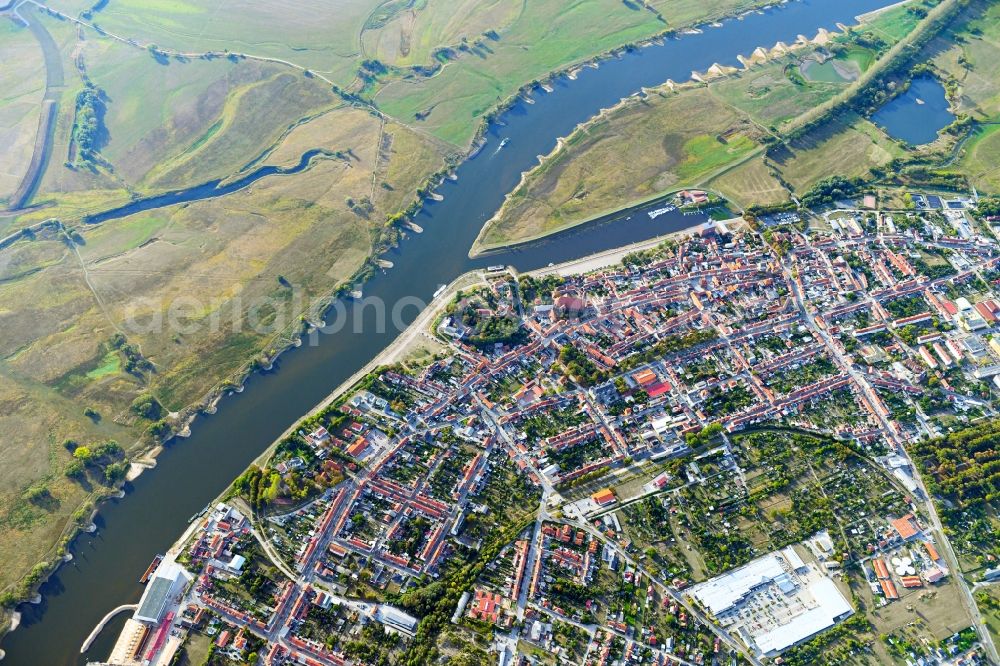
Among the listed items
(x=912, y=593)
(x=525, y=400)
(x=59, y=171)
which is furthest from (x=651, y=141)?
(x=59, y=171)

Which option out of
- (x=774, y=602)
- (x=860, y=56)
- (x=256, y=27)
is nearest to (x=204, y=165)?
(x=256, y=27)

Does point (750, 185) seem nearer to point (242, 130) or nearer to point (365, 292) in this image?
point (365, 292)

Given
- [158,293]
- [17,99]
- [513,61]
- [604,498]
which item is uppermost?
[513,61]

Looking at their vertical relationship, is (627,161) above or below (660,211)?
above

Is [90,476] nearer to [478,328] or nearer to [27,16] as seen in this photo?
[478,328]

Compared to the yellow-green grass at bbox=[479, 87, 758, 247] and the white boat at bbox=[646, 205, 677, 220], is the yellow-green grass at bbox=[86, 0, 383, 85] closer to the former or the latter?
the yellow-green grass at bbox=[479, 87, 758, 247]

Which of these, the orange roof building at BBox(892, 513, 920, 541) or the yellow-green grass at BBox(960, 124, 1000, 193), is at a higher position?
the yellow-green grass at BBox(960, 124, 1000, 193)

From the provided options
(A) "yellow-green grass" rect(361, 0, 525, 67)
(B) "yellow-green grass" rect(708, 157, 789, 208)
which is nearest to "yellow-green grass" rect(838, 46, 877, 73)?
(B) "yellow-green grass" rect(708, 157, 789, 208)
